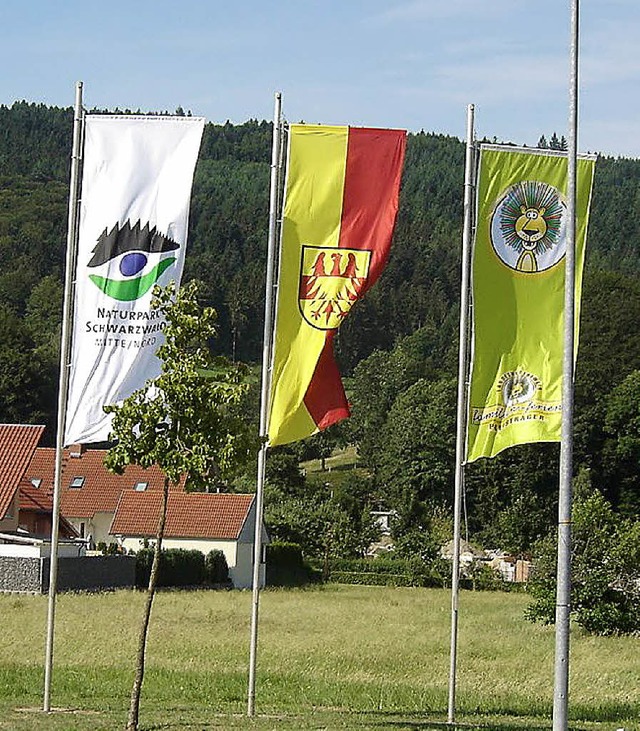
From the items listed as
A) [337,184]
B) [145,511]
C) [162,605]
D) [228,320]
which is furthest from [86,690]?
[228,320]

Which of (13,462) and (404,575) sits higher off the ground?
(13,462)

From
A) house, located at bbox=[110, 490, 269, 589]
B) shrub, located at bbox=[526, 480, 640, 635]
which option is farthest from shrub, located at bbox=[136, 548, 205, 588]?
shrub, located at bbox=[526, 480, 640, 635]

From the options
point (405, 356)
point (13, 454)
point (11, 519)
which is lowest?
point (11, 519)

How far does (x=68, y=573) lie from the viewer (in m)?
47.7

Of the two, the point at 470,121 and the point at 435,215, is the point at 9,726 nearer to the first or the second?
the point at 470,121

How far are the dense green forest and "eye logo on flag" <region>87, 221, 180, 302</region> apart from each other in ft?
3.23

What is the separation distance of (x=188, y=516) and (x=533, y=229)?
51.7m

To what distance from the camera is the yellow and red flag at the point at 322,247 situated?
18234 millimetres

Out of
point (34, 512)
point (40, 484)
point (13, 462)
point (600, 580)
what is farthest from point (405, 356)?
point (600, 580)

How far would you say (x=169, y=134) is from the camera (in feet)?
58.9

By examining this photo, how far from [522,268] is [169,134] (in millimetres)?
5124

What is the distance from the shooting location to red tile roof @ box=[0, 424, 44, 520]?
55.4 meters

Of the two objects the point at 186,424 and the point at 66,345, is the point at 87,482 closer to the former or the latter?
the point at 66,345

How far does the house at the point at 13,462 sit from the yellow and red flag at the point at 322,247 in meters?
38.5
